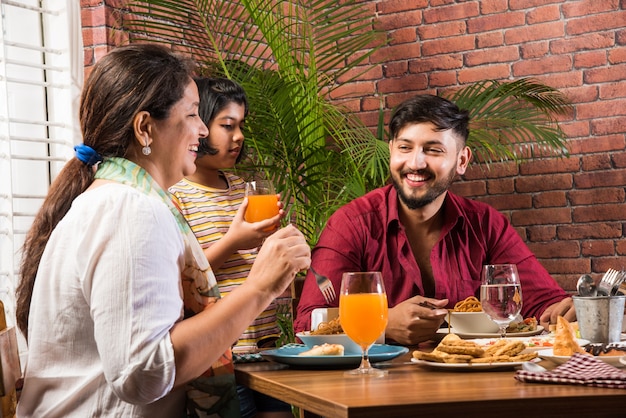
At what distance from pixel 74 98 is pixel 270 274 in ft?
7.28

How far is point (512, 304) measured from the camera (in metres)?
1.74

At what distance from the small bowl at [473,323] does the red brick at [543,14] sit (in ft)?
10.0

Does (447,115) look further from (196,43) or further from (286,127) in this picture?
(196,43)

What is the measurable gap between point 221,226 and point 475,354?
1.36 meters

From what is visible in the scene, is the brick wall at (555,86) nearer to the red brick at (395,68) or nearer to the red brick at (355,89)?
the red brick at (395,68)

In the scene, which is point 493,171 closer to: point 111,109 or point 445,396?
point 111,109

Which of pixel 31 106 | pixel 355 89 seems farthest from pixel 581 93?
pixel 31 106

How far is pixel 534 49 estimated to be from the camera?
469cm

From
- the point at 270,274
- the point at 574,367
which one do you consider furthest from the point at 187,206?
the point at 574,367

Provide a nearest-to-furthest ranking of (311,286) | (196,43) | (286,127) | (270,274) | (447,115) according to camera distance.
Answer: (270,274), (311,286), (447,115), (286,127), (196,43)

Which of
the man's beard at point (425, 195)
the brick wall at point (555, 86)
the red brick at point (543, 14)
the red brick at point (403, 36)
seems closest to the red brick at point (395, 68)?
the brick wall at point (555, 86)

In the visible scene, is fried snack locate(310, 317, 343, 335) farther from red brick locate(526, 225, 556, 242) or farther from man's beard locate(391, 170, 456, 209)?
red brick locate(526, 225, 556, 242)

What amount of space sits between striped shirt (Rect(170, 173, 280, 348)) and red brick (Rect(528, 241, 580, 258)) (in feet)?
7.54

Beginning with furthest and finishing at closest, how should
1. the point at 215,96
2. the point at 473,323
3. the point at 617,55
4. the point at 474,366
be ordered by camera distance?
the point at 617,55 → the point at 215,96 → the point at 473,323 → the point at 474,366
